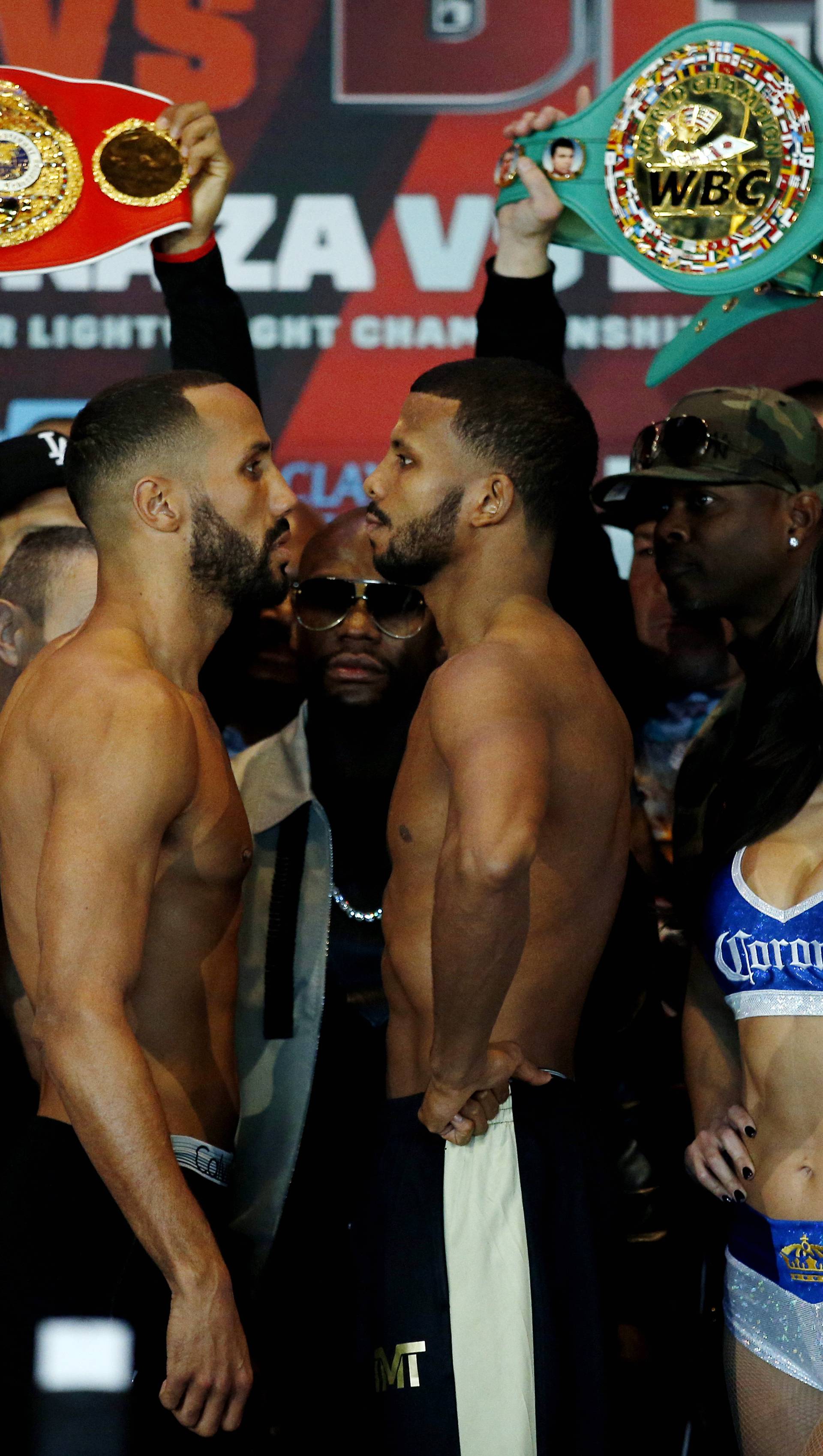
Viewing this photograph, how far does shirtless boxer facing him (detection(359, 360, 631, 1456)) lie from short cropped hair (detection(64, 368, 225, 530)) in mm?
351

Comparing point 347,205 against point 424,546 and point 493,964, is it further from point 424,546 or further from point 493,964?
point 493,964

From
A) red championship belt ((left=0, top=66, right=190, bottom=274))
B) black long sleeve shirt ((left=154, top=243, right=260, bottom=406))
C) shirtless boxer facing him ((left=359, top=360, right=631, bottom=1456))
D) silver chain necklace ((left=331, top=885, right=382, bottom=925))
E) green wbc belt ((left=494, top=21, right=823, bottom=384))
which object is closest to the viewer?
shirtless boxer facing him ((left=359, top=360, right=631, bottom=1456))

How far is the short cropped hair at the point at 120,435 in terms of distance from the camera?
7.36 ft

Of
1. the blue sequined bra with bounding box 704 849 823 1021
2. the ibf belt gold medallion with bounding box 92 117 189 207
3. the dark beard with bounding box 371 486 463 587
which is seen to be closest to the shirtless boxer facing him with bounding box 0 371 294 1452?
the dark beard with bounding box 371 486 463 587

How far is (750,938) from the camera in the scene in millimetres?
2145

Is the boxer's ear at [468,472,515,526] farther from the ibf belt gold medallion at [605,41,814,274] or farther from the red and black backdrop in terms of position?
the red and black backdrop

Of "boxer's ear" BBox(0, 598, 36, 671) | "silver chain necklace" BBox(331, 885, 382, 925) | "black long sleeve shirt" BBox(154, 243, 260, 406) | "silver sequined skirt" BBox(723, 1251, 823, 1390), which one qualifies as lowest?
"silver sequined skirt" BBox(723, 1251, 823, 1390)

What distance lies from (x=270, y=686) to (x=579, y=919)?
129 cm

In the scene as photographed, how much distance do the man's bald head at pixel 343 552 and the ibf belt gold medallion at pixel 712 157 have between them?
0.77 metres

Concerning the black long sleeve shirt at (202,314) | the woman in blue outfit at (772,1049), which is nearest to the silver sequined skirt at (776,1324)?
the woman in blue outfit at (772,1049)

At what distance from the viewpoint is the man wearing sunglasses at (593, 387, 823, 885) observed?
9.23 ft

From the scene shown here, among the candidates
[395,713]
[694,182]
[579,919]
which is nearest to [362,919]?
[395,713]

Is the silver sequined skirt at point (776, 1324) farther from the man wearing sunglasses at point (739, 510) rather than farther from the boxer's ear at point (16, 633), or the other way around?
the boxer's ear at point (16, 633)

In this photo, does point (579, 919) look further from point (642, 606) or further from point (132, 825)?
point (642, 606)
